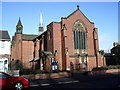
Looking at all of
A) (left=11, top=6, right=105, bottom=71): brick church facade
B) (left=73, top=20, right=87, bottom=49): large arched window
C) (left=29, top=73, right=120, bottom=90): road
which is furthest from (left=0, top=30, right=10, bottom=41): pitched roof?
(left=29, top=73, right=120, bottom=90): road

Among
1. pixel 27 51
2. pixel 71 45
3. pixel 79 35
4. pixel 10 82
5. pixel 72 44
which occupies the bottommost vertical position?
pixel 10 82

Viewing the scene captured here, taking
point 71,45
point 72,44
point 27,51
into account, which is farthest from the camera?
point 27,51

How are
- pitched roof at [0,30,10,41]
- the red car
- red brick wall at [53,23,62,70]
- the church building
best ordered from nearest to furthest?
1. the red car
2. pitched roof at [0,30,10,41]
3. the church building
4. red brick wall at [53,23,62,70]

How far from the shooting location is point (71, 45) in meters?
47.8

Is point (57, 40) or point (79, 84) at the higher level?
point (57, 40)

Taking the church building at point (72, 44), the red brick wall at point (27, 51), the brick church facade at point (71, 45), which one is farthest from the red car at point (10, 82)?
the red brick wall at point (27, 51)

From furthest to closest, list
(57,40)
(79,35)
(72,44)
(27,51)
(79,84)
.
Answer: (27,51), (79,35), (72,44), (57,40), (79,84)

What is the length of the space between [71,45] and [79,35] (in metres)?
3.43

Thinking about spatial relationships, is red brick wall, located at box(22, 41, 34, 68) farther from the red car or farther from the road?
the red car

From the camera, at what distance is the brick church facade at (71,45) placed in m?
45.5

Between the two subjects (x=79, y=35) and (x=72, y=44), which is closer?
(x=72, y=44)

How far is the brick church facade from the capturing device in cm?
4551

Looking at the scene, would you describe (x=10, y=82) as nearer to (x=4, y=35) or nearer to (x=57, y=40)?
(x=4, y=35)

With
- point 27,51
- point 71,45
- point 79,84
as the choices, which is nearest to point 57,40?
point 71,45
